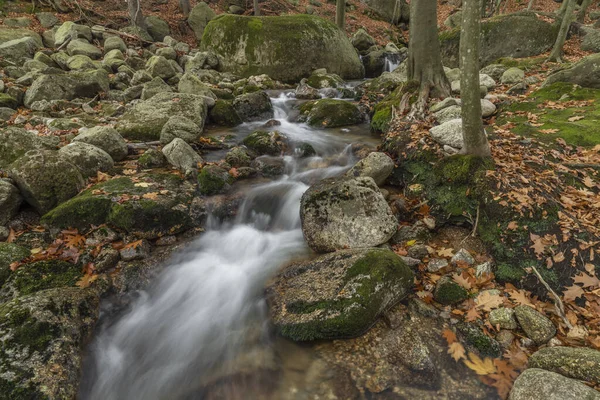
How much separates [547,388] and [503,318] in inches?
34.4

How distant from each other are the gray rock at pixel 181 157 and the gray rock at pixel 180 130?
Result: 34.7 inches

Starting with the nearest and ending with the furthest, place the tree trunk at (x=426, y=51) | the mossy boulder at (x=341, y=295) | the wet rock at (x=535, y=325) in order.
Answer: the wet rock at (x=535, y=325) → the mossy boulder at (x=341, y=295) → the tree trunk at (x=426, y=51)

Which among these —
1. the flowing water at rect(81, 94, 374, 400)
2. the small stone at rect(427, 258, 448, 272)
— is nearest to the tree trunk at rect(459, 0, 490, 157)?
the small stone at rect(427, 258, 448, 272)

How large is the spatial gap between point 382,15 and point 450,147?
31.8 metres

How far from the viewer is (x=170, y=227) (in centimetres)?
488

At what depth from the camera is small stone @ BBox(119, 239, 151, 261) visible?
14.1 feet

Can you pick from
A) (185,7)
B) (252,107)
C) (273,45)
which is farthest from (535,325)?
(185,7)

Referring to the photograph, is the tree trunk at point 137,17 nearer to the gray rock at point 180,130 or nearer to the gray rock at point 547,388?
the gray rock at point 180,130

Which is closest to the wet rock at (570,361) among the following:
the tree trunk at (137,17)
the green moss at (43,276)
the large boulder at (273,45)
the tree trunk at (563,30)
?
the green moss at (43,276)

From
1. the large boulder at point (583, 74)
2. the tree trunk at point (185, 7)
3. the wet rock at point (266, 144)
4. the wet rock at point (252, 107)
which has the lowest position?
the wet rock at point (266, 144)

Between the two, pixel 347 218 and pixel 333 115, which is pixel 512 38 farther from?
pixel 347 218

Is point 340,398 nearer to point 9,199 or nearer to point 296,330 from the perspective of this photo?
point 296,330

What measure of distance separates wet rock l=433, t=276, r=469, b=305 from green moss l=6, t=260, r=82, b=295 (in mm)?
4566

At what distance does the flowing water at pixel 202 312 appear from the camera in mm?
3352
